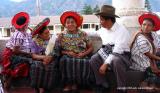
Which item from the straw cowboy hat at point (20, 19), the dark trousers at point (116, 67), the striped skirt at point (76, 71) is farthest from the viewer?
the straw cowboy hat at point (20, 19)

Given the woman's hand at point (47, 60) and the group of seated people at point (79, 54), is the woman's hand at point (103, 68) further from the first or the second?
the woman's hand at point (47, 60)

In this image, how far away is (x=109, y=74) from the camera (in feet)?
18.9

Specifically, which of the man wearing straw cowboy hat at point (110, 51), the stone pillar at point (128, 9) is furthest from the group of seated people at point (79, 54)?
the stone pillar at point (128, 9)

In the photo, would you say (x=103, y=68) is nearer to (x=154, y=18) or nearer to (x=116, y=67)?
(x=116, y=67)

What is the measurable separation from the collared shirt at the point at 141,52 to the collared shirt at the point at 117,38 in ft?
0.38

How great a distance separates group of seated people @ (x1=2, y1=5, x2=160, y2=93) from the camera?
226 inches

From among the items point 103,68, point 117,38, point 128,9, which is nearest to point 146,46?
point 117,38

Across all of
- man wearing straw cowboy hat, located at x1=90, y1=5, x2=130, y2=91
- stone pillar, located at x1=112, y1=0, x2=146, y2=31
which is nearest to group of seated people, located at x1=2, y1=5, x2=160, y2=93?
man wearing straw cowboy hat, located at x1=90, y1=5, x2=130, y2=91

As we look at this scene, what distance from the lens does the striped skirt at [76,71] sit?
586 cm

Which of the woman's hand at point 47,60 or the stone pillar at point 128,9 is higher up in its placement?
the stone pillar at point 128,9

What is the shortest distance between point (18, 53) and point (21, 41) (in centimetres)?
18

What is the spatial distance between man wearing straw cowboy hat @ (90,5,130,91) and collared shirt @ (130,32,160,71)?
0.38ft

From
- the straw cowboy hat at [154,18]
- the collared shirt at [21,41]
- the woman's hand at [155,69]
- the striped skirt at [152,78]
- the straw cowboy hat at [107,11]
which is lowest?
the striped skirt at [152,78]

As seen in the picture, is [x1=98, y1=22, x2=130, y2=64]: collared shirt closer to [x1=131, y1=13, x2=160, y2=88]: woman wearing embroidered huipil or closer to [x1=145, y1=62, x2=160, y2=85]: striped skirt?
[x1=131, y1=13, x2=160, y2=88]: woman wearing embroidered huipil
